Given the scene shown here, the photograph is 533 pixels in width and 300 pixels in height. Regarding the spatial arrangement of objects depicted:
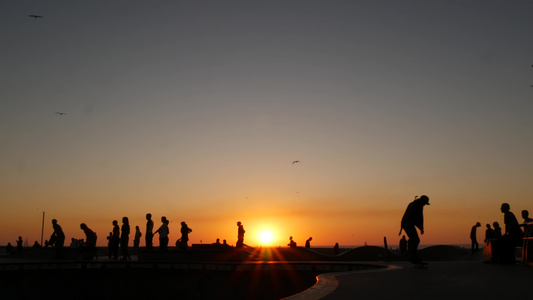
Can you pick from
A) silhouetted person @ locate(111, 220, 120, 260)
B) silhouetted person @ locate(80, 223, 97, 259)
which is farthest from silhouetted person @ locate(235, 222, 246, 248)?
silhouetted person @ locate(80, 223, 97, 259)

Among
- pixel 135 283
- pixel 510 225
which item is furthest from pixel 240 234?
pixel 510 225

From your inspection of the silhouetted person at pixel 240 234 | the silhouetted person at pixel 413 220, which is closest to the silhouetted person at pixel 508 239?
the silhouetted person at pixel 413 220

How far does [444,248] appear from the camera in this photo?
31.4 metres

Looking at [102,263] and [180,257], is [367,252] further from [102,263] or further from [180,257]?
[102,263]

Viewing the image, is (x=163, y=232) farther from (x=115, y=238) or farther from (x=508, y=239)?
(x=508, y=239)

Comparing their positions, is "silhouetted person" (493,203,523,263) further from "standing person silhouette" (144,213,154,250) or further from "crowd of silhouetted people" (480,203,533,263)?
"standing person silhouette" (144,213,154,250)

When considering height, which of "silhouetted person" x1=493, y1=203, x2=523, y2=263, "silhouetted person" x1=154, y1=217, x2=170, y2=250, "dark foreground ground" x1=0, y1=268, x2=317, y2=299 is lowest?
"dark foreground ground" x1=0, y1=268, x2=317, y2=299

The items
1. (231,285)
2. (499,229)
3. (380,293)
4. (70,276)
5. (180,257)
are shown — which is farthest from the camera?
(180,257)

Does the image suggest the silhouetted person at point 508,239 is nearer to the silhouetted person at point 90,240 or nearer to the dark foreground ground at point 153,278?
the dark foreground ground at point 153,278

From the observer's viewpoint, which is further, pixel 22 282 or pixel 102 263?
pixel 102 263

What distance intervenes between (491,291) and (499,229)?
14.2 meters

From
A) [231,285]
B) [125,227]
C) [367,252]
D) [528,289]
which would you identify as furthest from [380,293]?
[367,252]

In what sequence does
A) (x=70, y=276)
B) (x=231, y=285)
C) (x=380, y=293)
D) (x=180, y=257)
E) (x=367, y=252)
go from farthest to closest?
(x=367, y=252) → (x=180, y=257) → (x=70, y=276) → (x=231, y=285) → (x=380, y=293)

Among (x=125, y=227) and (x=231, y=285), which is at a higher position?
(x=125, y=227)
